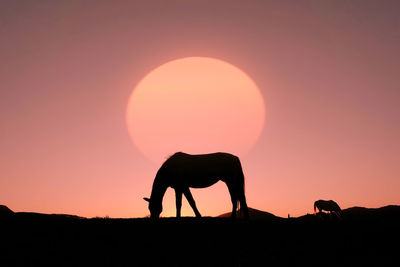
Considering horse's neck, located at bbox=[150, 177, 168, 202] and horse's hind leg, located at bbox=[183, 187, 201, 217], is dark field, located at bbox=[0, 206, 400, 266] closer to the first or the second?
horse's hind leg, located at bbox=[183, 187, 201, 217]

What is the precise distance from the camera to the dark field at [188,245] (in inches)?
371

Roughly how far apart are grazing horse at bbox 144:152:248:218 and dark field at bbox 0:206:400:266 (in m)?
4.97

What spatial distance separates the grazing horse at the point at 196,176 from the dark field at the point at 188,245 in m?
4.97

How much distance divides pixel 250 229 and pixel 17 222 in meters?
8.52

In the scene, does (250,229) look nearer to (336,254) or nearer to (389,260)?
(336,254)

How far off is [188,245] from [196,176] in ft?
26.8

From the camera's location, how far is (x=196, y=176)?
18828 millimetres

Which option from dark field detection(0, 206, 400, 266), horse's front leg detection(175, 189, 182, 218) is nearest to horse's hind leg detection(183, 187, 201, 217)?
horse's front leg detection(175, 189, 182, 218)

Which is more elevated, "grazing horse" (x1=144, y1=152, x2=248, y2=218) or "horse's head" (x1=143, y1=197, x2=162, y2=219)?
"grazing horse" (x1=144, y1=152, x2=248, y2=218)

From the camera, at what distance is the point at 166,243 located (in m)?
10.9

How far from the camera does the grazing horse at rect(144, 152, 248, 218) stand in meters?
18.6

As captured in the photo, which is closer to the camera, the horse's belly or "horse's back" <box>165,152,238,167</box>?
the horse's belly

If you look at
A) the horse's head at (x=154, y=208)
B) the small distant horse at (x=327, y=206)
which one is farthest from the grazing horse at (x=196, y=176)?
the small distant horse at (x=327, y=206)

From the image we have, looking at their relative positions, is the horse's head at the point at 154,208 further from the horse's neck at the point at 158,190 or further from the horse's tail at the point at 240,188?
the horse's tail at the point at 240,188
